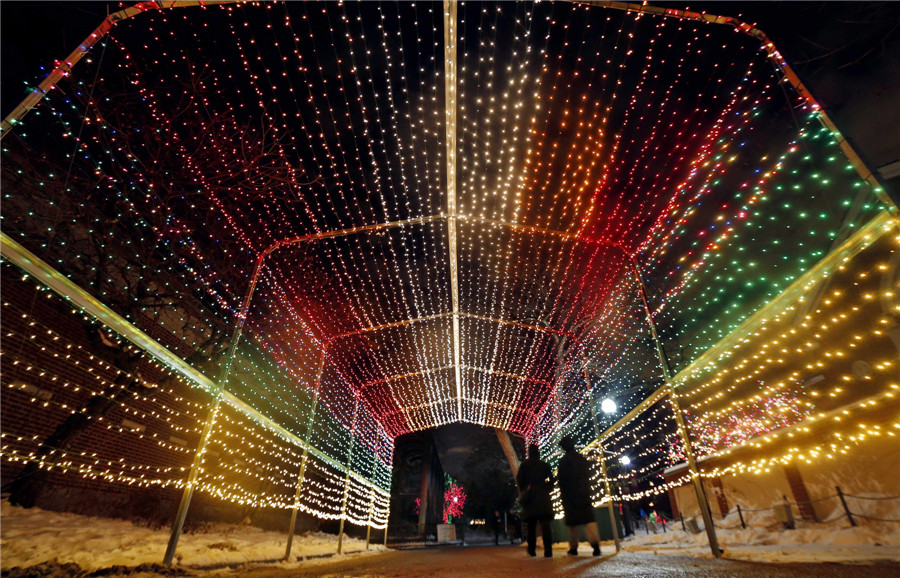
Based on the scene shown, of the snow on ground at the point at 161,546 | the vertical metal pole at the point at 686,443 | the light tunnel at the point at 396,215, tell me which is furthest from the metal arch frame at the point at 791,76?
the snow on ground at the point at 161,546

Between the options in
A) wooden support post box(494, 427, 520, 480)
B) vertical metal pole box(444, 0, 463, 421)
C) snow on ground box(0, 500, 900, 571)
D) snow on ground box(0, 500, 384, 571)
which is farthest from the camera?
wooden support post box(494, 427, 520, 480)

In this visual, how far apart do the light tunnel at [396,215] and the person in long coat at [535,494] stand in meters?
1.44

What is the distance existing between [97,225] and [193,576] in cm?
427

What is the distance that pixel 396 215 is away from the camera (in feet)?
18.0

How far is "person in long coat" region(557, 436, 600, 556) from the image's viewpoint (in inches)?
173

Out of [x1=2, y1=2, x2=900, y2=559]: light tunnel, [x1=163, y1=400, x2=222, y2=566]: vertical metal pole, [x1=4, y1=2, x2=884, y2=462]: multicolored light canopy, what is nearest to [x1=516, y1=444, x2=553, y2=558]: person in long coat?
[x1=2, y1=2, x2=900, y2=559]: light tunnel

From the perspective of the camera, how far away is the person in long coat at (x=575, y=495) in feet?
14.4

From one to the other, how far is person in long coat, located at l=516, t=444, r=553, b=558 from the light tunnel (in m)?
1.44

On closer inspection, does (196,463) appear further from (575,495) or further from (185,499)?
(575,495)

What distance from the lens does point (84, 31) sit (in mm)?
3881

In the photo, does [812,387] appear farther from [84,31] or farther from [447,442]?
[447,442]

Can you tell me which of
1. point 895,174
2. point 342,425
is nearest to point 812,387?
point 895,174

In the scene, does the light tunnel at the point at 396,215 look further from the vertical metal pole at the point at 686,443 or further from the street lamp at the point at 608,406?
the street lamp at the point at 608,406

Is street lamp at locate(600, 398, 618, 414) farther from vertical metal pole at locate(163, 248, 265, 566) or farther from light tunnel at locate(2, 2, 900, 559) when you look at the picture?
vertical metal pole at locate(163, 248, 265, 566)
